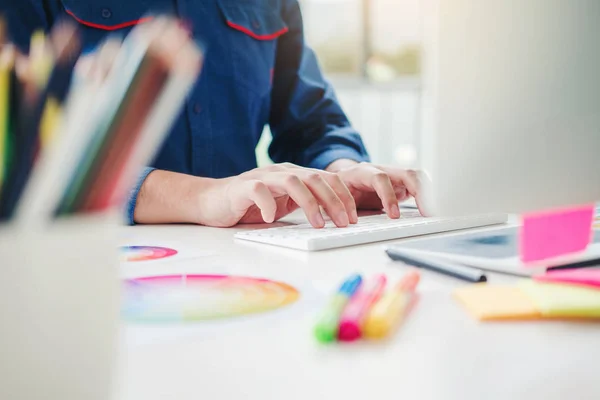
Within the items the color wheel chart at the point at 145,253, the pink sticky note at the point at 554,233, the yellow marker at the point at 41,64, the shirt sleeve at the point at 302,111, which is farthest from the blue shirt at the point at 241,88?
the yellow marker at the point at 41,64

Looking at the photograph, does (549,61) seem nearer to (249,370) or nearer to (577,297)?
(577,297)

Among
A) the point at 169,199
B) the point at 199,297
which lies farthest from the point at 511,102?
the point at 169,199

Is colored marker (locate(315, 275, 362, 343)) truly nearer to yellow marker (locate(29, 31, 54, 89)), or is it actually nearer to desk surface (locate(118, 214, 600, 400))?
desk surface (locate(118, 214, 600, 400))

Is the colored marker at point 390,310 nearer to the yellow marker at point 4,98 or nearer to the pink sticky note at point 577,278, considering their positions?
the pink sticky note at point 577,278

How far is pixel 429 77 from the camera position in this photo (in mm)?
324

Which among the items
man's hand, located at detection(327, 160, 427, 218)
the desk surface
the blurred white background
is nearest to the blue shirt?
man's hand, located at detection(327, 160, 427, 218)

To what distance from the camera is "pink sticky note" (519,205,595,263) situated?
392mm

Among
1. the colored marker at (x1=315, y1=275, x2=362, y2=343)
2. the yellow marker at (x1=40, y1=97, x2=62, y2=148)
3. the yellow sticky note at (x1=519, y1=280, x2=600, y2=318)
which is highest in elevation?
the yellow marker at (x1=40, y1=97, x2=62, y2=148)

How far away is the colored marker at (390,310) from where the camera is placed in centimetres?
29

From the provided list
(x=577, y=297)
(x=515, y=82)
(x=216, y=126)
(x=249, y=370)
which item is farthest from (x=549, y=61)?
(x=216, y=126)

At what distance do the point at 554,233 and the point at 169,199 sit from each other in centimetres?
48

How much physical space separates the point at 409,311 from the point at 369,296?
3 centimetres

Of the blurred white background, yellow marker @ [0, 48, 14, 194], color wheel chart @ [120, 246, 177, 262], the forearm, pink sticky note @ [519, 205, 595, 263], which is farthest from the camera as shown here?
the blurred white background

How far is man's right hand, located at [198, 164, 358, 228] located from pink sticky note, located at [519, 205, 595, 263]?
0.78 ft
